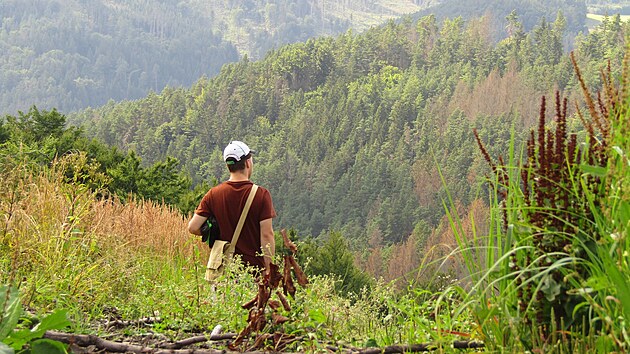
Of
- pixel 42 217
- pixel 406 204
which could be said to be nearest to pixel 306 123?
pixel 406 204

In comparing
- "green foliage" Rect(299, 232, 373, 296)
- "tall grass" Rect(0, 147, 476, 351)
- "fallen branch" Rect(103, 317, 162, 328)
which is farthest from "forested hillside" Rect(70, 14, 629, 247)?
→ "fallen branch" Rect(103, 317, 162, 328)

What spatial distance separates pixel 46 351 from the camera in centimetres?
200

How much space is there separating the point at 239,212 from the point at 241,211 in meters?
0.01

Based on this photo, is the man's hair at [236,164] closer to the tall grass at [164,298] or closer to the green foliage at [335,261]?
the tall grass at [164,298]

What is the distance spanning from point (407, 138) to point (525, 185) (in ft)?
382

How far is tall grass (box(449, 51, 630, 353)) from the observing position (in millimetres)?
1828

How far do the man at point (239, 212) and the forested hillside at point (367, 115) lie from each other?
84023 mm

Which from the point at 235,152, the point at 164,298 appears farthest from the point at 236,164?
the point at 164,298

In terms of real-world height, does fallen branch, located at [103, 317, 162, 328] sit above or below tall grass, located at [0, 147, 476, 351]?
below

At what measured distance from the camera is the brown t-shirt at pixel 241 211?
4039 mm

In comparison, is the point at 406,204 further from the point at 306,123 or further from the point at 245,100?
the point at 245,100

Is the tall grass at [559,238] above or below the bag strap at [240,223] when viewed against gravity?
above

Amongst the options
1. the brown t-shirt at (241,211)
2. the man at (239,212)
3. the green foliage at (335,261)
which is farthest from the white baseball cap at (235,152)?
the green foliage at (335,261)

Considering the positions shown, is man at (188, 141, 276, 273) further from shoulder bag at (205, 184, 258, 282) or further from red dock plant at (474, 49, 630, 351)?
red dock plant at (474, 49, 630, 351)
